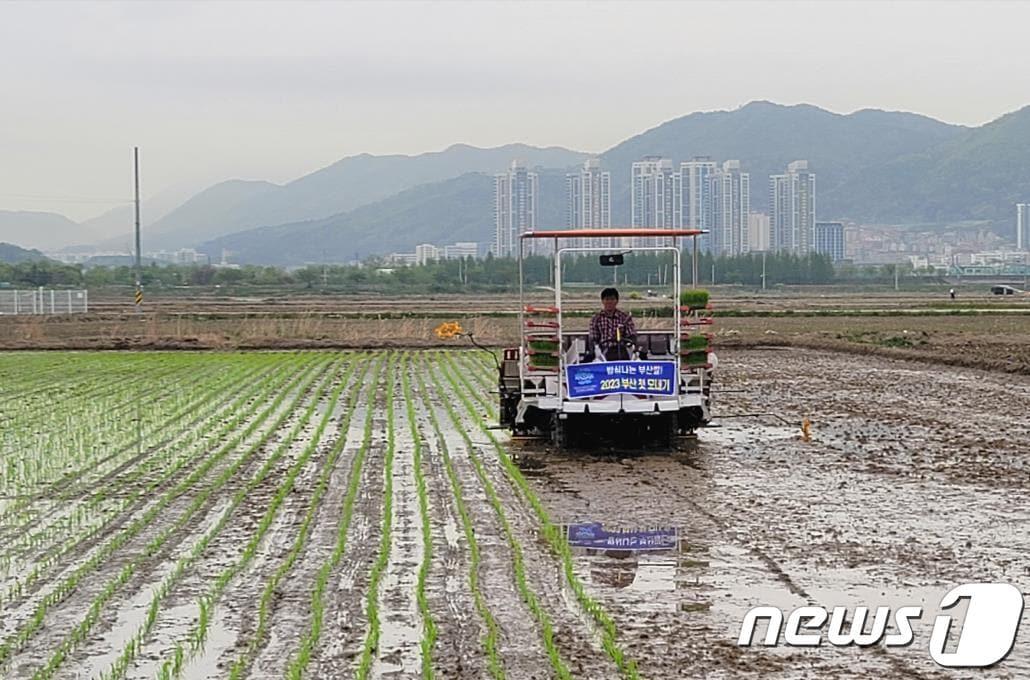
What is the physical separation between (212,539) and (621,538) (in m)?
2.99

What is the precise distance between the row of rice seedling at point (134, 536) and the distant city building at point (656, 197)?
254 feet

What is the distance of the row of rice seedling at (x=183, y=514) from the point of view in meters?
7.37

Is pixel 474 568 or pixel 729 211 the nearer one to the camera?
pixel 474 568

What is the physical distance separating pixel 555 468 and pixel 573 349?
184 centimetres

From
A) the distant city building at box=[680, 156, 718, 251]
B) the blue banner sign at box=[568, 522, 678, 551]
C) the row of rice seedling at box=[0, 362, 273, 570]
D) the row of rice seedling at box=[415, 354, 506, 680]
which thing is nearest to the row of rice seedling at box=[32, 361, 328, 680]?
the row of rice seedling at box=[0, 362, 273, 570]

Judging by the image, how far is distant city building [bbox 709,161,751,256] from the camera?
166 metres

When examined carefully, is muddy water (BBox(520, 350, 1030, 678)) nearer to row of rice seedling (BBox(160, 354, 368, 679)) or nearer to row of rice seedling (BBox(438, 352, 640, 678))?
row of rice seedling (BBox(438, 352, 640, 678))

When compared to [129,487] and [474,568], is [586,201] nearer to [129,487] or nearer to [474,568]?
[129,487]

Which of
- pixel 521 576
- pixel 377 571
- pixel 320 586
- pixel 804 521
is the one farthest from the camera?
pixel 804 521

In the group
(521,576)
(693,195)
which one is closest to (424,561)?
(521,576)

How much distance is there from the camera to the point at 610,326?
52.1ft

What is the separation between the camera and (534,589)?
28.3ft

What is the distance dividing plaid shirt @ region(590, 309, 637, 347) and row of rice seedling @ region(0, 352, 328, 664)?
4.07 metres

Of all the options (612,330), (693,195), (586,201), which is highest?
(693,195)
